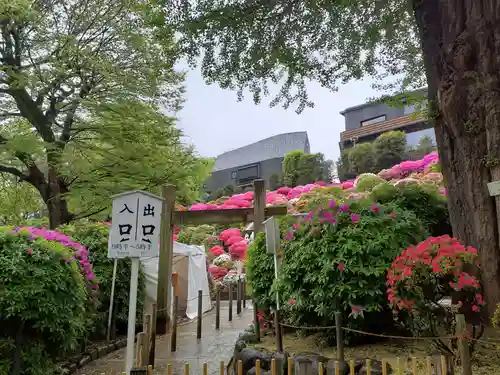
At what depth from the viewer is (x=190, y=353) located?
7004 mm

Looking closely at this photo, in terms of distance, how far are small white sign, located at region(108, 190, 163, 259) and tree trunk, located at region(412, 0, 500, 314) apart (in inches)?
143

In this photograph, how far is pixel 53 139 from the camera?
33.7 feet

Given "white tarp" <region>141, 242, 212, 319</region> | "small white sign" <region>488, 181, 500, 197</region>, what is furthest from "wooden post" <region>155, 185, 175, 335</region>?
"small white sign" <region>488, 181, 500, 197</region>

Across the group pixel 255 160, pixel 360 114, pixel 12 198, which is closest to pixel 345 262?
pixel 12 198

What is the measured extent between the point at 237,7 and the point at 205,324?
7.19m

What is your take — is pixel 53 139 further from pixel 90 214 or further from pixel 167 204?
pixel 167 204

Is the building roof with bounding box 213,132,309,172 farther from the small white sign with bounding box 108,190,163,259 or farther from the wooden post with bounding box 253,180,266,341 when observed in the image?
the small white sign with bounding box 108,190,163,259

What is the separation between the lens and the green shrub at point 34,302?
4844mm

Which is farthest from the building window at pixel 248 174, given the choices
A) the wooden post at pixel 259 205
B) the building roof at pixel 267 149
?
the wooden post at pixel 259 205

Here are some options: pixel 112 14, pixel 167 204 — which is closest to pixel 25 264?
pixel 167 204

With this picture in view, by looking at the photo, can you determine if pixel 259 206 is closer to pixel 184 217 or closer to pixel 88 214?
pixel 184 217

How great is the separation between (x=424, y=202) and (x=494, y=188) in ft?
6.09

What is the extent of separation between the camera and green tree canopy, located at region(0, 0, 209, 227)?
31.6ft

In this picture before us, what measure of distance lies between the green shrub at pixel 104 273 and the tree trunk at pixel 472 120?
644 cm
